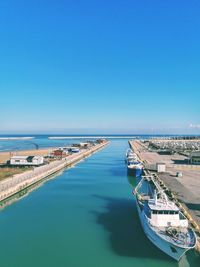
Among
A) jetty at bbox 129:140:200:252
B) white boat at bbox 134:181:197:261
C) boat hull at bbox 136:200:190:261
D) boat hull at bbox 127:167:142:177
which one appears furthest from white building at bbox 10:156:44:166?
boat hull at bbox 136:200:190:261

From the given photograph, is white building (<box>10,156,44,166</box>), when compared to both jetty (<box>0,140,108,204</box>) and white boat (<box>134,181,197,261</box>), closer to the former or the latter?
jetty (<box>0,140,108,204</box>)

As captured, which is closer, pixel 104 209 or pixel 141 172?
pixel 104 209

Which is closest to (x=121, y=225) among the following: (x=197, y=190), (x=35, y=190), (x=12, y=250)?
(x=12, y=250)

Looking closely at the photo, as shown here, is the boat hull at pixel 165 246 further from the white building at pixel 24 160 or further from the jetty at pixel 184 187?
the white building at pixel 24 160

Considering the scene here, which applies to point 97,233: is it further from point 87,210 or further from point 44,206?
point 44,206

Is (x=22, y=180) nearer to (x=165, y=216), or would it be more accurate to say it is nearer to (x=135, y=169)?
(x=135, y=169)

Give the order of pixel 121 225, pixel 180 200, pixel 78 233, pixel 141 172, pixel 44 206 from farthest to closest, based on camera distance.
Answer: pixel 141 172 < pixel 44 206 < pixel 180 200 < pixel 121 225 < pixel 78 233

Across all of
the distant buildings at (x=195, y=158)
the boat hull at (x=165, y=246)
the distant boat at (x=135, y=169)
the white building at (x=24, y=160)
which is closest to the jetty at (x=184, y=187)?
the distant boat at (x=135, y=169)
